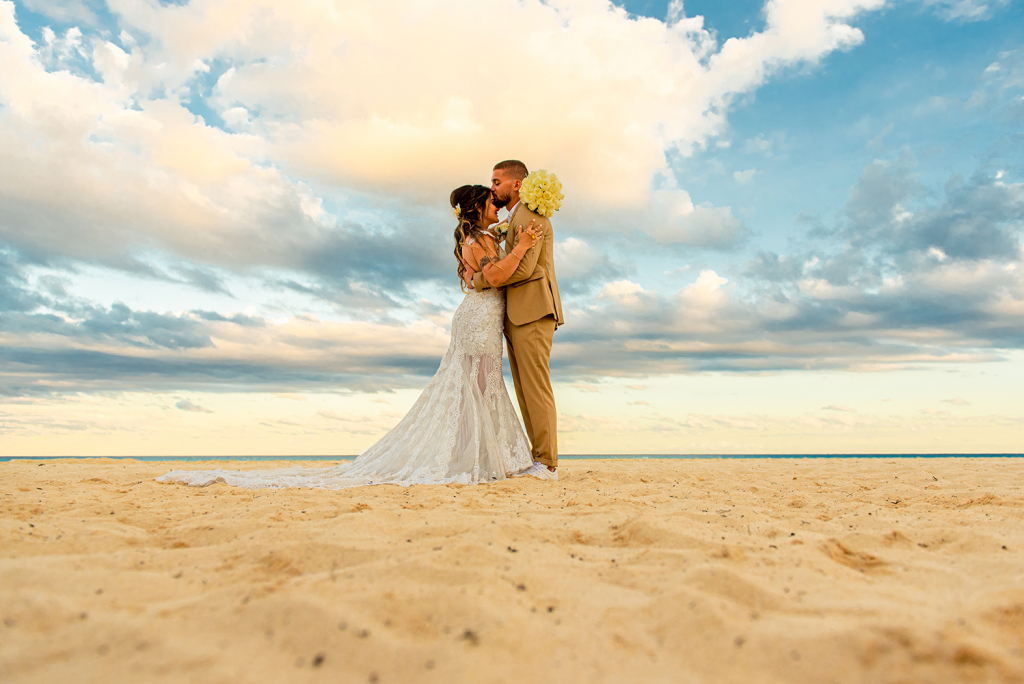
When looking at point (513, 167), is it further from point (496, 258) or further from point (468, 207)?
point (496, 258)

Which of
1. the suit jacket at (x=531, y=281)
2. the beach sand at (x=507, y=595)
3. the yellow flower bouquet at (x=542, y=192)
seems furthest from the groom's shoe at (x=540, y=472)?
the yellow flower bouquet at (x=542, y=192)

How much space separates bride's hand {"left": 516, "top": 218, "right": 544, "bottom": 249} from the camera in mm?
4664

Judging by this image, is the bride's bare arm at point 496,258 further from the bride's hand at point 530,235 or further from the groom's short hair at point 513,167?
the groom's short hair at point 513,167

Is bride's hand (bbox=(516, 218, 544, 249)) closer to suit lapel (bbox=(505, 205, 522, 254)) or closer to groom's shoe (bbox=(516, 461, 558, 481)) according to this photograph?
suit lapel (bbox=(505, 205, 522, 254))

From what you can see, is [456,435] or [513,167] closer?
[456,435]

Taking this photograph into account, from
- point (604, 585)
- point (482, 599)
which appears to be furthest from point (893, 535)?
point (482, 599)

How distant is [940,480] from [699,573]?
443cm

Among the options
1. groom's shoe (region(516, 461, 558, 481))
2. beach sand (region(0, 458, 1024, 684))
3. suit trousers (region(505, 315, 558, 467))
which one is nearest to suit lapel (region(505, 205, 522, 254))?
suit trousers (region(505, 315, 558, 467))

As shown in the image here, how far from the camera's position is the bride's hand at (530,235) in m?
4.66

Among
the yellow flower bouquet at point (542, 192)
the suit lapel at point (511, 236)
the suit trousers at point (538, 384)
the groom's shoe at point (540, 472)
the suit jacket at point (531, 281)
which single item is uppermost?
the yellow flower bouquet at point (542, 192)

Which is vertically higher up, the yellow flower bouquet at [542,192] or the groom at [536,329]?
the yellow flower bouquet at [542,192]

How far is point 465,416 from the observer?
4.87 meters

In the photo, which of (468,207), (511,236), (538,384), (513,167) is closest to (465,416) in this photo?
(538,384)

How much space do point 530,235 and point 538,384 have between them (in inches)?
49.8
